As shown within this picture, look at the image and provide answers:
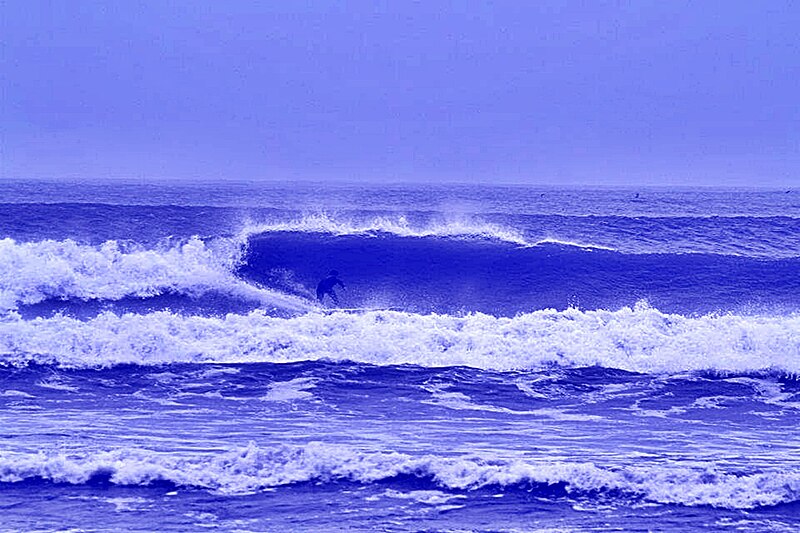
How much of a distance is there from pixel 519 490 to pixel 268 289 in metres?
10.3

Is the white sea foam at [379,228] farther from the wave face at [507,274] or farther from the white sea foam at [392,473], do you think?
the white sea foam at [392,473]

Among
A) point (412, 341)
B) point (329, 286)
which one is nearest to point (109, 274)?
point (329, 286)

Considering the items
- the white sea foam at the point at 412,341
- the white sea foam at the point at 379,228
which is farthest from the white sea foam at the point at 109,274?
the white sea foam at the point at 379,228

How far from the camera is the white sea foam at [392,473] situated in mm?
7695

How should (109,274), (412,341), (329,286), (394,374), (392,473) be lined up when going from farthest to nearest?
(329,286) < (109,274) < (412,341) < (394,374) < (392,473)

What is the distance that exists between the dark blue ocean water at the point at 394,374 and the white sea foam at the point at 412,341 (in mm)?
43

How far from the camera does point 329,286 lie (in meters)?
17.7

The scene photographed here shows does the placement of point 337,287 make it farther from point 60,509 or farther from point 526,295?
point 60,509

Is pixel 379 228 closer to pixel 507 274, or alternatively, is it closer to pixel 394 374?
pixel 507 274

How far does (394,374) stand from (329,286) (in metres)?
5.65

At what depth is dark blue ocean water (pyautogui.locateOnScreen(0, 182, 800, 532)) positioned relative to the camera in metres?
7.58

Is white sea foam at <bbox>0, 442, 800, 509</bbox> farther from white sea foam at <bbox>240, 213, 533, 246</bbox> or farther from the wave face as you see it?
white sea foam at <bbox>240, 213, 533, 246</bbox>

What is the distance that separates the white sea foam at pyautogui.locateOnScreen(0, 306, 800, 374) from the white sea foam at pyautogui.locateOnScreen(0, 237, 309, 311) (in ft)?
5.94

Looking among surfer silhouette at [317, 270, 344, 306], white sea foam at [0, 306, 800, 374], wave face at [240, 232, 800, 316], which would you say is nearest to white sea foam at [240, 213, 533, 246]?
wave face at [240, 232, 800, 316]
